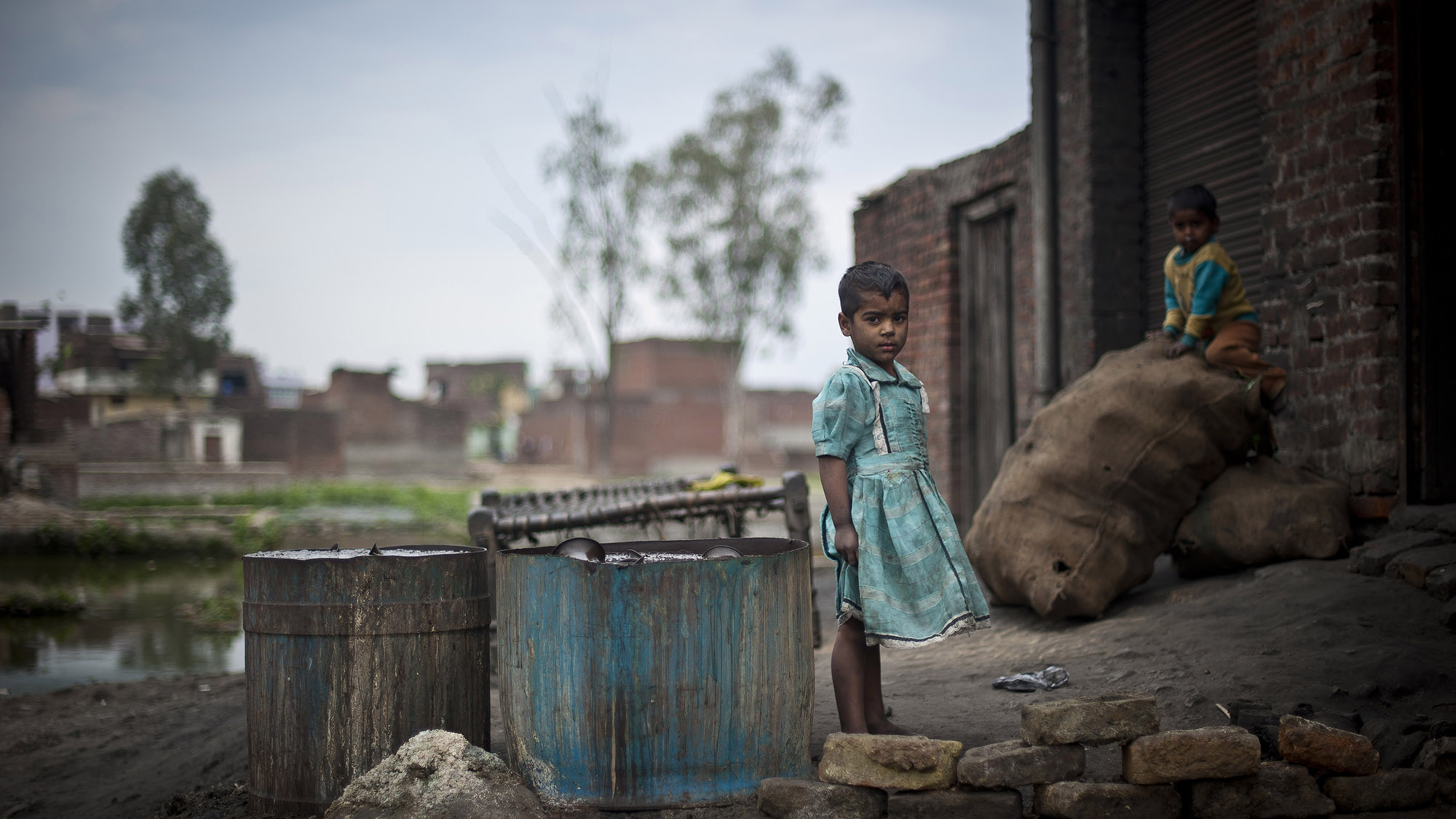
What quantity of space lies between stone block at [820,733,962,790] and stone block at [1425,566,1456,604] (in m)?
2.15

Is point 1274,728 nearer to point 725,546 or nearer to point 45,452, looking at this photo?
point 725,546

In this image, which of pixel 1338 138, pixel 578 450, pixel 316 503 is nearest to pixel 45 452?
pixel 316 503

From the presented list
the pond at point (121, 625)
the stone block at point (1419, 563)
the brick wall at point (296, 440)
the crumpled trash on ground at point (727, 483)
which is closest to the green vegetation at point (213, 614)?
the pond at point (121, 625)

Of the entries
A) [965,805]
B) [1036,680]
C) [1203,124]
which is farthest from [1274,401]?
[965,805]

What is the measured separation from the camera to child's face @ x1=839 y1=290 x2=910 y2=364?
114 inches

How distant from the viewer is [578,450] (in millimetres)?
40125

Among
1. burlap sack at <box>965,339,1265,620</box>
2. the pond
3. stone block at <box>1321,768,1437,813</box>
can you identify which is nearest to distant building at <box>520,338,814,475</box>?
the pond

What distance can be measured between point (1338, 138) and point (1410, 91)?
1.03 ft

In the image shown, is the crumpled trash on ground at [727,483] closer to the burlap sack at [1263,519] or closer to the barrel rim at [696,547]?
the barrel rim at [696,547]

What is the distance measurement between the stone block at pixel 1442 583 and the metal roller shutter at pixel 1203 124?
Answer: 1763 mm

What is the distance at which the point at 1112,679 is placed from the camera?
11.6ft

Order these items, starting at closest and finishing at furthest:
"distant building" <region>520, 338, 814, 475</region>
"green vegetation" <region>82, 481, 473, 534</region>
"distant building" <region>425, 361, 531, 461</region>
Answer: "green vegetation" <region>82, 481, 473, 534</region>, "distant building" <region>520, 338, 814, 475</region>, "distant building" <region>425, 361, 531, 461</region>

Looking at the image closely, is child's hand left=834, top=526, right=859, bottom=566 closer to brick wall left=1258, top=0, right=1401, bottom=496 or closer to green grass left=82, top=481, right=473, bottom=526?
brick wall left=1258, top=0, right=1401, bottom=496

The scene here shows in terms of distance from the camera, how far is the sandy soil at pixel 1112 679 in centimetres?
306
